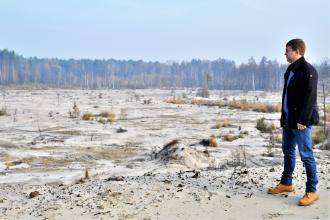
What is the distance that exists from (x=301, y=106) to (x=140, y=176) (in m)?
2.73

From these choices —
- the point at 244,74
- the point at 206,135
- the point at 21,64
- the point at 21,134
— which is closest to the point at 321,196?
the point at 206,135

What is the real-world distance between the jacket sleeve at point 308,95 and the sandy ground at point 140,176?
0.99 meters

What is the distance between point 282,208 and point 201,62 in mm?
145876

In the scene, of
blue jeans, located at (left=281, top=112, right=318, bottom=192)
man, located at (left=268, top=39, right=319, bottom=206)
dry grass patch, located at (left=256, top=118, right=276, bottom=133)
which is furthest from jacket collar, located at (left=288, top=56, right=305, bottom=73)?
dry grass patch, located at (left=256, top=118, right=276, bottom=133)

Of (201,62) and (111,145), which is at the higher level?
(201,62)

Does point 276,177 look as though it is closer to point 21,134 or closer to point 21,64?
point 21,134

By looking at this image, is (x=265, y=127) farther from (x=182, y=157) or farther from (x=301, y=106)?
(x=301, y=106)

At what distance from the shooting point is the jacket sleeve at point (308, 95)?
4.71 m

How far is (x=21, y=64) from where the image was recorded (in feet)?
447

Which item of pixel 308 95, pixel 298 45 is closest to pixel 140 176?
pixel 308 95

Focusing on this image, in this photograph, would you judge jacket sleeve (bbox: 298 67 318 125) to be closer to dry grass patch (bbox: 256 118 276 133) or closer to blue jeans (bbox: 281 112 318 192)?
blue jeans (bbox: 281 112 318 192)

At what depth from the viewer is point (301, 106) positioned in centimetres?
476

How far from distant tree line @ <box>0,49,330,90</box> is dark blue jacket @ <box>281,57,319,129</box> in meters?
82.6

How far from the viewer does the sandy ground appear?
5008mm
